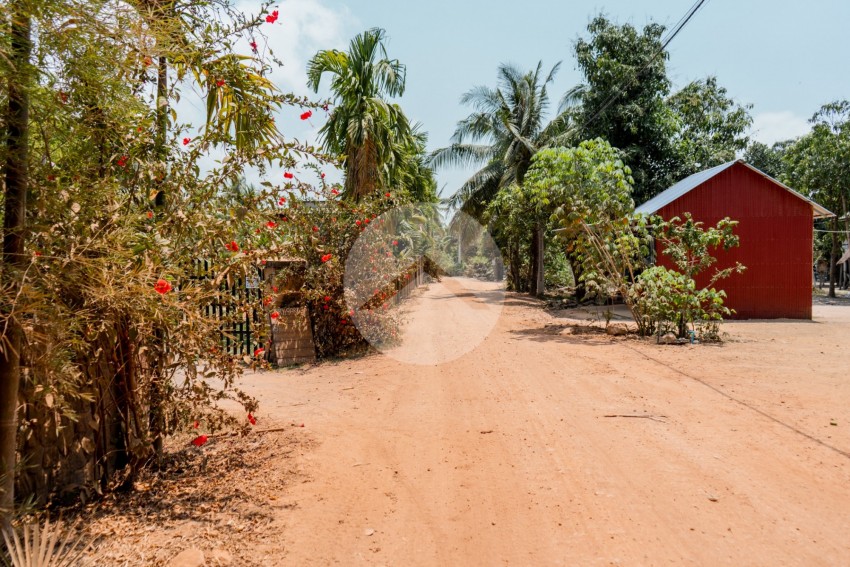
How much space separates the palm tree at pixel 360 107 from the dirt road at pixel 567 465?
709cm

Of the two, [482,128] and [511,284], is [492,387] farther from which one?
[511,284]

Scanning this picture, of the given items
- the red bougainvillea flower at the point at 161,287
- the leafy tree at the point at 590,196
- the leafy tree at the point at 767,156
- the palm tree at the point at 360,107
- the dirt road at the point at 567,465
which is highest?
the leafy tree at the point at 767,156

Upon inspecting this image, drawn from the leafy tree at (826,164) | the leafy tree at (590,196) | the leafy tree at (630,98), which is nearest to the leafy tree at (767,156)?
the leafy tree at (826,164)

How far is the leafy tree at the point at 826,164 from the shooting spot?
25.8 m

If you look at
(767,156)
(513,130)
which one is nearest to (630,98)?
(513,130)

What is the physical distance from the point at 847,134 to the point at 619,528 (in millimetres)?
30103

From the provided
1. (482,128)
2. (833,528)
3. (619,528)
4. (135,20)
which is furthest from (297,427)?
(482,128)

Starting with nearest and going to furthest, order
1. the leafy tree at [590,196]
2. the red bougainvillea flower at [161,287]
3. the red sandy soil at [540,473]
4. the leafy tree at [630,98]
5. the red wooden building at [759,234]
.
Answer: the red bougainvillea flower at [161,287] < the red sandy soil at [540,473] < the leafy tree at [590,196] < the red wooden building at [759,234] < the leafy tree at [630,98]

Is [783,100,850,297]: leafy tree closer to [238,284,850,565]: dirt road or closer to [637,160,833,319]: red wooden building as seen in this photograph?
[637,160,833,319]: red wooden building

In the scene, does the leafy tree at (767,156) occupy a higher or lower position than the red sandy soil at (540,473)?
higher

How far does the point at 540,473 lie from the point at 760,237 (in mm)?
14897

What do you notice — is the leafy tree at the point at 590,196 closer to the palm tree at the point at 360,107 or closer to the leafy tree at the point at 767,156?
the palm tree at the point at 360,107

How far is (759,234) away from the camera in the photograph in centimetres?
1587

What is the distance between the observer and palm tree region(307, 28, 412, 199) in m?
13.6
